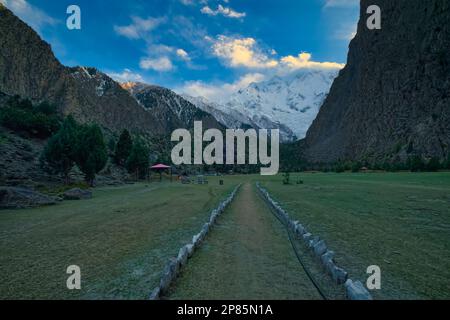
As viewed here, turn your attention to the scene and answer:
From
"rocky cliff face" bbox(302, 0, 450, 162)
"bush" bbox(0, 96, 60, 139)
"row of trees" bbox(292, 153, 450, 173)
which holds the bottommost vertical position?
"row of trees" bbox(292, 153, 450, 173)

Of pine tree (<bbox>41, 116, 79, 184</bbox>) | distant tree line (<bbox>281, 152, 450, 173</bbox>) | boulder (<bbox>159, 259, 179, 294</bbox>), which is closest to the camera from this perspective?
boulder (<bbox>159, 259, 179, 294</bbox>)

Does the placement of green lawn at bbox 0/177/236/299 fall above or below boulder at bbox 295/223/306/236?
below

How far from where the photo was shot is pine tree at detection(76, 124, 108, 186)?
33125 millimetres

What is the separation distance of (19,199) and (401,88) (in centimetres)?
10153

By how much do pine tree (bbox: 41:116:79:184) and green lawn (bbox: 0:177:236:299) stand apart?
1841cm

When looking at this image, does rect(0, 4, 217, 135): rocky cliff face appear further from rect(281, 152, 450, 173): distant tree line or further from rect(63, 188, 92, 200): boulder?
rect(281, 152, 450, 173): distant tree line

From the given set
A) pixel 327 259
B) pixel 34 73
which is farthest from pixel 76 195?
pixel 34 73

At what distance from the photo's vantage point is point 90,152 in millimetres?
33688

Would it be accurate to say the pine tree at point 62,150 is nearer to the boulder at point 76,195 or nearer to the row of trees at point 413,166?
the boulder at point 76,195

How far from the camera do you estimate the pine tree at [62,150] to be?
31.1 m

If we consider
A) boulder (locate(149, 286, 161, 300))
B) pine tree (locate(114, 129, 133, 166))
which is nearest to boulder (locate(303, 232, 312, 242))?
boulder (locate(149, 286, 161, 300))
